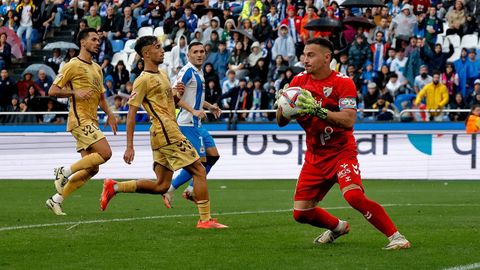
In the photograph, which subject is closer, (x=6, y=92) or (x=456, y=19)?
(x=456, y=19)

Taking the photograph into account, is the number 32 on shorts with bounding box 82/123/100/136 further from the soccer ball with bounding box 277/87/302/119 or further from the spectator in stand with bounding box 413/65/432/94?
the spectator in stand with bounding box 413/65/432/94

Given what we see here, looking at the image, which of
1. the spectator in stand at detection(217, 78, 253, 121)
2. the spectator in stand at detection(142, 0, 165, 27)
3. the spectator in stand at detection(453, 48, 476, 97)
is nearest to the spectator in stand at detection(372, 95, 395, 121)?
the spectator in stand at detection(453, 48, 476, 97)

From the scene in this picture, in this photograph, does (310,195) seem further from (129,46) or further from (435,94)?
(129,46)

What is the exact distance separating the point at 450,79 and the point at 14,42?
1347cm

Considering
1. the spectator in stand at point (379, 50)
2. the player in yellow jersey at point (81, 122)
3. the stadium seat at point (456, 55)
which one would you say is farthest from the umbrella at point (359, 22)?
the player in yellow jersey at point (81, 122)

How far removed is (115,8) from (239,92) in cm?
749

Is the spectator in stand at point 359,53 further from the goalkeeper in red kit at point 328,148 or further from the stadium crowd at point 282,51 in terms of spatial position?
the goalkeeper in red kit at point 328,148

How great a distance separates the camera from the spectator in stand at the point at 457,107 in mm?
26156

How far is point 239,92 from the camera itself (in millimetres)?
28156

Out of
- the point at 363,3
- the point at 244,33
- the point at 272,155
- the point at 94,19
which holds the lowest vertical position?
the point at 272,155

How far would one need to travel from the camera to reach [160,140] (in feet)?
42.5

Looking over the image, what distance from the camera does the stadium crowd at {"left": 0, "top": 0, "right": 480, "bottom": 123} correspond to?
27359 millimetres

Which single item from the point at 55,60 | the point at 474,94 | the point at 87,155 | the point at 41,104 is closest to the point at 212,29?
the point at 55,60

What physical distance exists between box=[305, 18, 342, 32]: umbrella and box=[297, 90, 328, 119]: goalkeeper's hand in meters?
17.8
